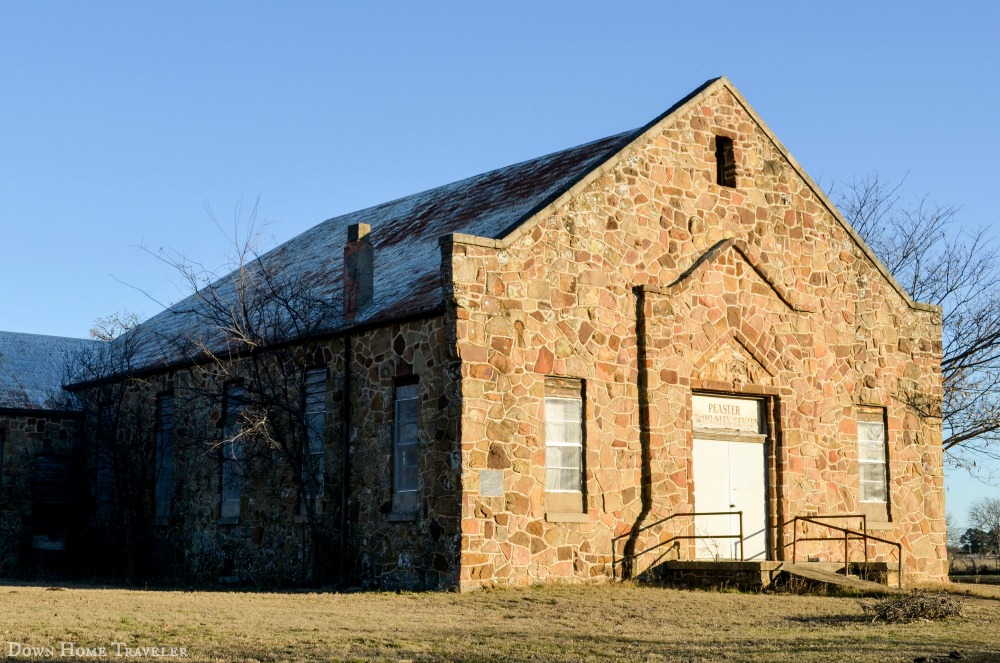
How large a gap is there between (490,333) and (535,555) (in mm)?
3380

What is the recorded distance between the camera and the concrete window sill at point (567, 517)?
769 inches

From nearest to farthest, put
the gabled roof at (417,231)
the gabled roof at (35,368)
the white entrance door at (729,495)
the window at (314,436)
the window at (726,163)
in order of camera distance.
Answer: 1. the gabled roof at (417,231)
2. the white entrance door at (729,495)
3. the window at (314,436)
4. the window at (726,163)
5. the gabled roof at (35,368)

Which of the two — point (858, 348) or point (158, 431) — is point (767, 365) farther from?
point (158, 431)

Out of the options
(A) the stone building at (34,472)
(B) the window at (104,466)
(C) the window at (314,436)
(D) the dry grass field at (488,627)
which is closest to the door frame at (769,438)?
(D) the dry grass field at (488,627)

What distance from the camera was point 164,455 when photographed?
26641mm

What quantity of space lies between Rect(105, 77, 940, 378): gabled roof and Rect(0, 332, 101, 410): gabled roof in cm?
232

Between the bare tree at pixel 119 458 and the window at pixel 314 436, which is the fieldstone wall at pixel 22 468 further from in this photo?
the window at pixel 314 436

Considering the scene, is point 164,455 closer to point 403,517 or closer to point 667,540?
point 403,517

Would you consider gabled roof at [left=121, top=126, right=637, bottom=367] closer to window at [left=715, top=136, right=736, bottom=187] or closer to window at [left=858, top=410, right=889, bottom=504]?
window at [left=715, top=136, right=736, bottom=187]

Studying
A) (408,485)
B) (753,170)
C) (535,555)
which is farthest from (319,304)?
(753,170)

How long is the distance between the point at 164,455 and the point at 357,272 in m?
6.85

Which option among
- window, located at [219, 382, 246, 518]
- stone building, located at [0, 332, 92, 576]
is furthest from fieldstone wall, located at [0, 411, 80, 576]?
window, located at [219, 382, 246, 518]

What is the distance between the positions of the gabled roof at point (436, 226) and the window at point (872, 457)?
265cm

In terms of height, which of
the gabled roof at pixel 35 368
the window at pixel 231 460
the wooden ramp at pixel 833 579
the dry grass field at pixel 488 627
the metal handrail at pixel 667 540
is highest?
the gabled roof at pixel 35 368
